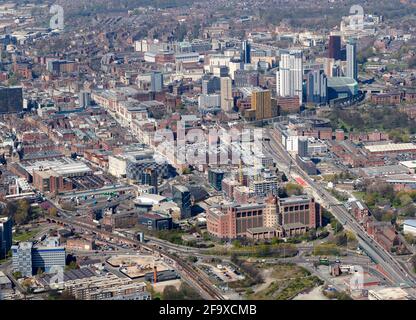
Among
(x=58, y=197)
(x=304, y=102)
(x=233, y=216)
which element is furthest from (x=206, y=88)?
(x=233, y=216)

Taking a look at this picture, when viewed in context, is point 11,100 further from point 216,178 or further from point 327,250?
point 327,250

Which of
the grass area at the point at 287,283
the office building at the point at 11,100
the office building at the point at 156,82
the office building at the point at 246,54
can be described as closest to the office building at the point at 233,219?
the grass area at the point at 287,283

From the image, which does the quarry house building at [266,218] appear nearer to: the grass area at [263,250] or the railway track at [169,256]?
the grass area at [263,250]

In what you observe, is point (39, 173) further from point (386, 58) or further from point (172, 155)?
point (386, 58)

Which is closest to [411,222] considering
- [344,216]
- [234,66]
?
[344,216]

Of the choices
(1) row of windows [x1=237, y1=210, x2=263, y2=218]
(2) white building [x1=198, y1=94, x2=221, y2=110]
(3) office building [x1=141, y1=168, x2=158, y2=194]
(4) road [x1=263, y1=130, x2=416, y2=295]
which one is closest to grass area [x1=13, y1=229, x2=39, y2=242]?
(3) office building [x1=141, y1=168, x2=158, y2=194]
